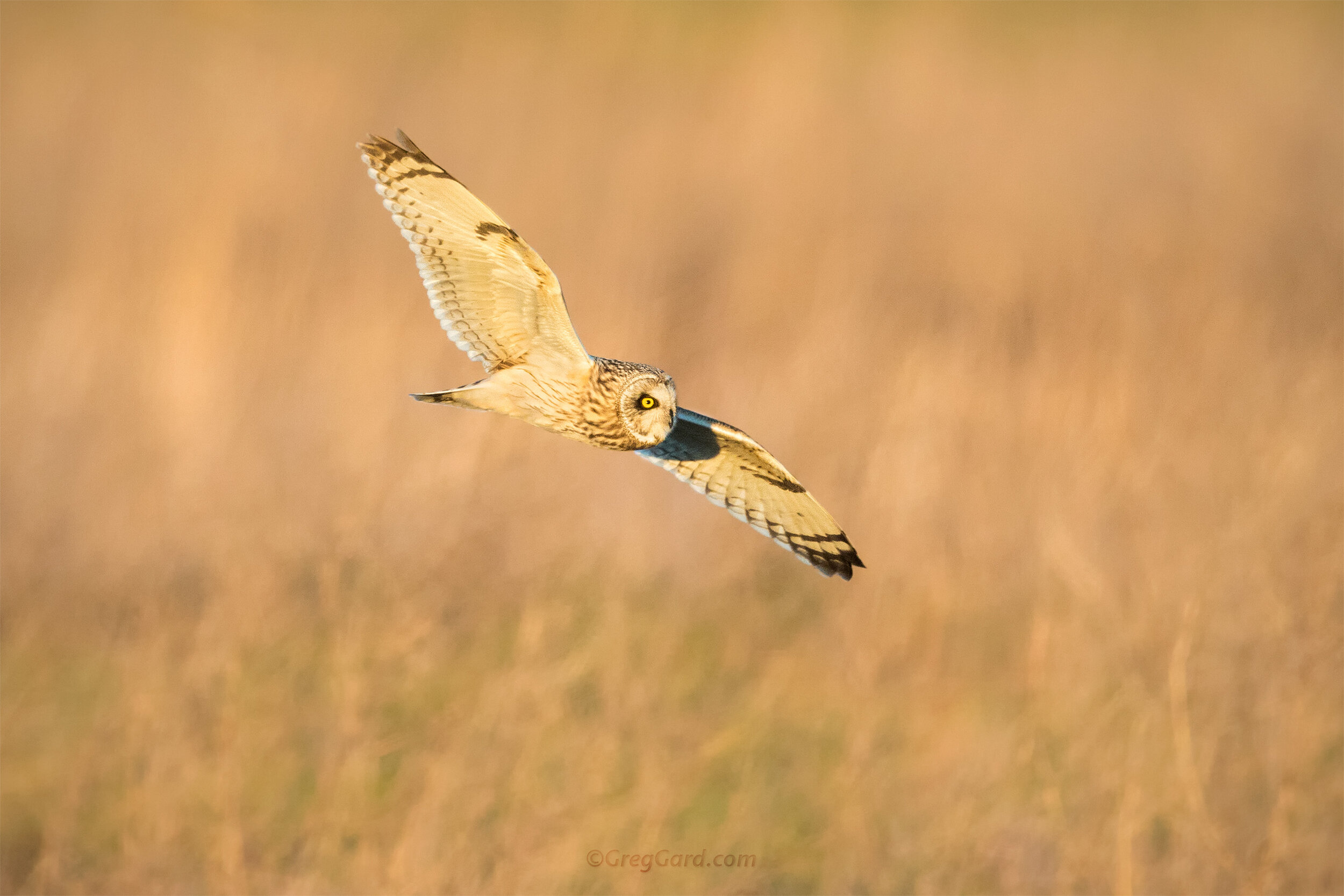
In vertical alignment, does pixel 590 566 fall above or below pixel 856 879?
above

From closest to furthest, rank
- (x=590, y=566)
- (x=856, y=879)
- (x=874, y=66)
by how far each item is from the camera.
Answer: (x=856, y=879) < (x=590, y=566) < (x=874, y=66)

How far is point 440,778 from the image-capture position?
4.68 m

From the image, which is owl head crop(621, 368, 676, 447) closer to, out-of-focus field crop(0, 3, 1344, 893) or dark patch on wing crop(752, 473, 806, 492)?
dark patch on wing crop(752, 473, 806, 492)

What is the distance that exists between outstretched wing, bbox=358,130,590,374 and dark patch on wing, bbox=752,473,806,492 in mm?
752

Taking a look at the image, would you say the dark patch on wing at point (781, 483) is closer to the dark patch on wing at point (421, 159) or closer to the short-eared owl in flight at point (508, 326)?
the short-eared owl in flight at point (508, 326)

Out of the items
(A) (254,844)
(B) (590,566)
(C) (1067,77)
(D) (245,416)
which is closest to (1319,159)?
(C) (1067,77)

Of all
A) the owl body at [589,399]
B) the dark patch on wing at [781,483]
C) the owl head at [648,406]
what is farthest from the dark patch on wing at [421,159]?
the dark patch on wing at [781,483]

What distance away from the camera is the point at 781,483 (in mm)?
3721

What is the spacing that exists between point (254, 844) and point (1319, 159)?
7.75 metres

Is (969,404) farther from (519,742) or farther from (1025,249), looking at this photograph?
(519,742)

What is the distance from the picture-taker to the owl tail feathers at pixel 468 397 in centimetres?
307

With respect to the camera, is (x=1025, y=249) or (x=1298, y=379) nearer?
(x=1298, y=379)

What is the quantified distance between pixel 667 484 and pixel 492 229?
4.40 m
